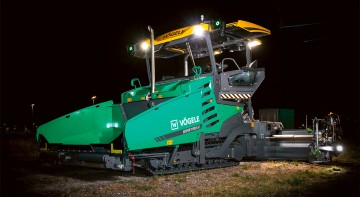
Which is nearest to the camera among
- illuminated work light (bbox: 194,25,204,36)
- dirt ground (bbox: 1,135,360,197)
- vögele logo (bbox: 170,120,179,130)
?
dirt ground (bbox: 1,135,360,197)

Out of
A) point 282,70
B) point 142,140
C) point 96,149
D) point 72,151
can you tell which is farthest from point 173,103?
point 282,70

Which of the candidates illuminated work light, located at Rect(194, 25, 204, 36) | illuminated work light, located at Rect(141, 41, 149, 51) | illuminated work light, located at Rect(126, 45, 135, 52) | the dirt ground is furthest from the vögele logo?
illuminated work light, located at Rect(126, 45, 135, 52)

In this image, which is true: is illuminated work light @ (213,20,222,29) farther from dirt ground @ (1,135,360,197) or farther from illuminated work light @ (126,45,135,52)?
dirt ground @ (1,135,360,197)

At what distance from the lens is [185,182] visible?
7.15 meters

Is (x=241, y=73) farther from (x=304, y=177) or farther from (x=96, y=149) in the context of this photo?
(x=96, y=149)

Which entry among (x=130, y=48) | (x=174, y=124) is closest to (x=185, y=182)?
(x=174, y=124)

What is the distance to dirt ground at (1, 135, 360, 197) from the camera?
20.5 feet

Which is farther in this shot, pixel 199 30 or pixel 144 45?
pixel 144 45

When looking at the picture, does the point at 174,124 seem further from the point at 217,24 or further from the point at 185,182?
the point at 217,24

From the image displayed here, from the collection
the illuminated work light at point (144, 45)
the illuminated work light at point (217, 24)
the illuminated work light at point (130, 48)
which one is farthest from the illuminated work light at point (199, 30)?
the illuminated work light at point (130, 48)

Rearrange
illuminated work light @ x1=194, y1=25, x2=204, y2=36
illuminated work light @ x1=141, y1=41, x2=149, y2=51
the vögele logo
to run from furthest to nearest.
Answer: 1. illuminated work light @ x1=141, y1=41, x2=149, y2=51
2. illuminated work light @ x1=194, y1=25, x2=204, y2=36
3. the vögele logo

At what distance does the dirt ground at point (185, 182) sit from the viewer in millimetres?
6246

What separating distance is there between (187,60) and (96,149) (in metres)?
3.41

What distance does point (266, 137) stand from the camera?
951 cm
